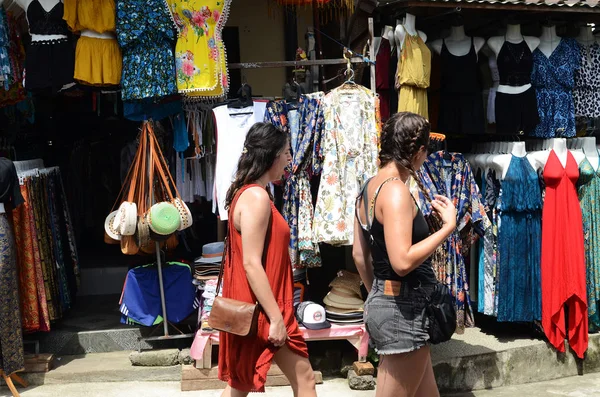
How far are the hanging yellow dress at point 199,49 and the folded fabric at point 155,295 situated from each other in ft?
4.83

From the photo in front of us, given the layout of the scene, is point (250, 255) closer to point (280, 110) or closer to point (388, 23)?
point (280, 110)

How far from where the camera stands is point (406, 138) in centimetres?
342

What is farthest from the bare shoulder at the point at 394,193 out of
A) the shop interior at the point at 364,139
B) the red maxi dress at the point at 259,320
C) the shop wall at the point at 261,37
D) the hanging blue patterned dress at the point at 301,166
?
the shop wall at the point at 261,37

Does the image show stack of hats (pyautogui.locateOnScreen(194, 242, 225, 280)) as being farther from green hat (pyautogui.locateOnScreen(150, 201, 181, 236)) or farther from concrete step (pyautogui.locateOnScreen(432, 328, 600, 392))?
concrete step (pyautogui.locateOnScreen(432, 328, 600, 392))

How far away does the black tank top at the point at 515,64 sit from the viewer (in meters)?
6.37

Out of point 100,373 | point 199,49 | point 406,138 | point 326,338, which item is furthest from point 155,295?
point 406,138

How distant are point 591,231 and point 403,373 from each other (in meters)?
3.76

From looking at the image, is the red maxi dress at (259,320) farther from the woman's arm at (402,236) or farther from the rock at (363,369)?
the rock at (363,369)

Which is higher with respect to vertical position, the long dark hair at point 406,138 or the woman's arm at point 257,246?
the long dark hair at point 406,138

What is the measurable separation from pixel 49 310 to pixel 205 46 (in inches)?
100

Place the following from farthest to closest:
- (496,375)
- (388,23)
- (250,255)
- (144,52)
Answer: (388,23)
(496,375)
(144,52)
(250,255)

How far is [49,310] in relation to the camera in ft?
20.1

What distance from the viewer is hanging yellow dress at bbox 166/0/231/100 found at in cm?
565

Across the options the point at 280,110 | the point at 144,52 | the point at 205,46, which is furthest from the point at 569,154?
the point at 144,52
